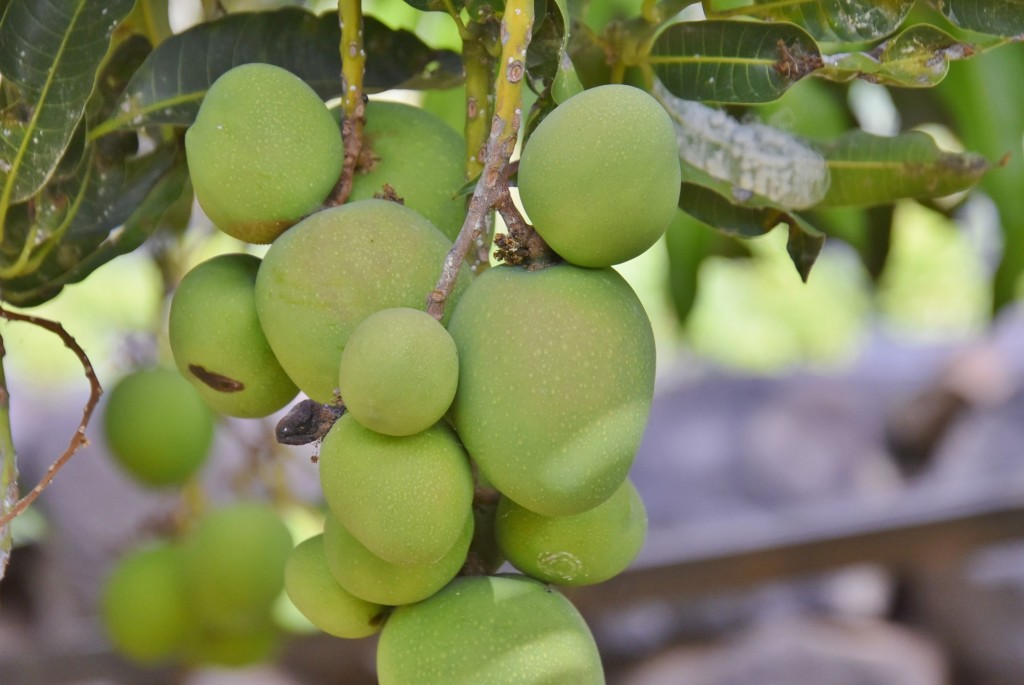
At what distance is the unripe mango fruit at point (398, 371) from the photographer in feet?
1.23

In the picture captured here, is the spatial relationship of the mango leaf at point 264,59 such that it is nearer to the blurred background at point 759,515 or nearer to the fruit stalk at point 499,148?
the fruit stalk at point 499,148

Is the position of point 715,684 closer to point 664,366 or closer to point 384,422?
point 664,366

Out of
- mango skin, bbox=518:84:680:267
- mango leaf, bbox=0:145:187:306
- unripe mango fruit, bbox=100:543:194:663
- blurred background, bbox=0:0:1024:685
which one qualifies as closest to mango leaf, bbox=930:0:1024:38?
mango skin, bbox=518:84:680:267

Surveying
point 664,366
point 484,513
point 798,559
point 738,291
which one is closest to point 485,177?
point 484,513

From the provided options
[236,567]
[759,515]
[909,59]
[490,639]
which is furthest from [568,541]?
[759,515]

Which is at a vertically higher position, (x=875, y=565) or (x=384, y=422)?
(x=384, y=422)

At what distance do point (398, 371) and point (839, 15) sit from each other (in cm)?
30

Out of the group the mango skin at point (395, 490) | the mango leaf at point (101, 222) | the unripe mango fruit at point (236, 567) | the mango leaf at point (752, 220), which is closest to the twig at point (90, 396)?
the mango leaf at point (101, 222)

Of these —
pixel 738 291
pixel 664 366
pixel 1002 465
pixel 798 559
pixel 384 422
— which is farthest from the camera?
pixel 738 291

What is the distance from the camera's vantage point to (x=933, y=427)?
73.0 inches

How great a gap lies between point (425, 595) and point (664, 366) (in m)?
1.81

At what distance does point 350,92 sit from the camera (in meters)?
0.49

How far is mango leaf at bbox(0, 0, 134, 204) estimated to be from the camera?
0.49m

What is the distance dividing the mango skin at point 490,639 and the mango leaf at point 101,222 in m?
0.27
